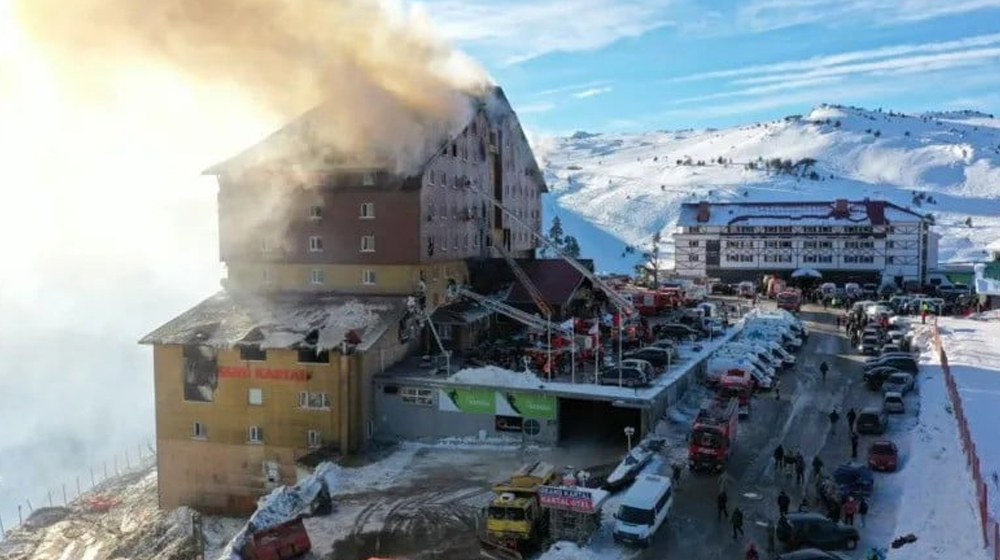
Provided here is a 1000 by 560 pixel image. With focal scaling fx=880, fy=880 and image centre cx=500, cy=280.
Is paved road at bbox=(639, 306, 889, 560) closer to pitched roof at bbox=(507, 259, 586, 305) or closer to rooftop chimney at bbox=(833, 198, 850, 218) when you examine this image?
pitched roof at bbox=(507, 259, 586, 305)

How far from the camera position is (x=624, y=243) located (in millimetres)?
163125

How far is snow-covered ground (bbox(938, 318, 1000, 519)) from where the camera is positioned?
2935 cm

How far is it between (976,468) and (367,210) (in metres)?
28.3

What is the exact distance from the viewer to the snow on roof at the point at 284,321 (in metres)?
37.9

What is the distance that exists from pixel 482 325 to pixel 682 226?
5311cm

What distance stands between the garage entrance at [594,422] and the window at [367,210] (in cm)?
1374

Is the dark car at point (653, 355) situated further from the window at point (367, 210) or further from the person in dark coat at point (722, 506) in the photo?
the person in dark coat at point (722, 506)

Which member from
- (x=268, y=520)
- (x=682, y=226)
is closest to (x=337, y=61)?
(x=268, y=520)

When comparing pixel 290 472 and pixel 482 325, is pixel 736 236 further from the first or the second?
pixel 290 472

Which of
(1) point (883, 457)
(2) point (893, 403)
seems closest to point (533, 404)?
(1) point (883, 457)

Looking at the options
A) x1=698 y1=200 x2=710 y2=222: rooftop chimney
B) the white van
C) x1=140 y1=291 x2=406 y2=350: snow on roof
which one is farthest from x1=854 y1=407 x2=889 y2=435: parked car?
x1=698 y1=200 x2=710 y2=222: rooftop chimney

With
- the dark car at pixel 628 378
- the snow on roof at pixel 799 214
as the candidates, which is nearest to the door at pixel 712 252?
the snow on roof at pixel 799 214

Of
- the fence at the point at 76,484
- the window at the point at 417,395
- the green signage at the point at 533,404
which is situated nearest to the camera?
the green signage at the point at 533,404

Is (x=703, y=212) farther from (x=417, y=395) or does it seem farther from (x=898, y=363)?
(x=417, y=395)
